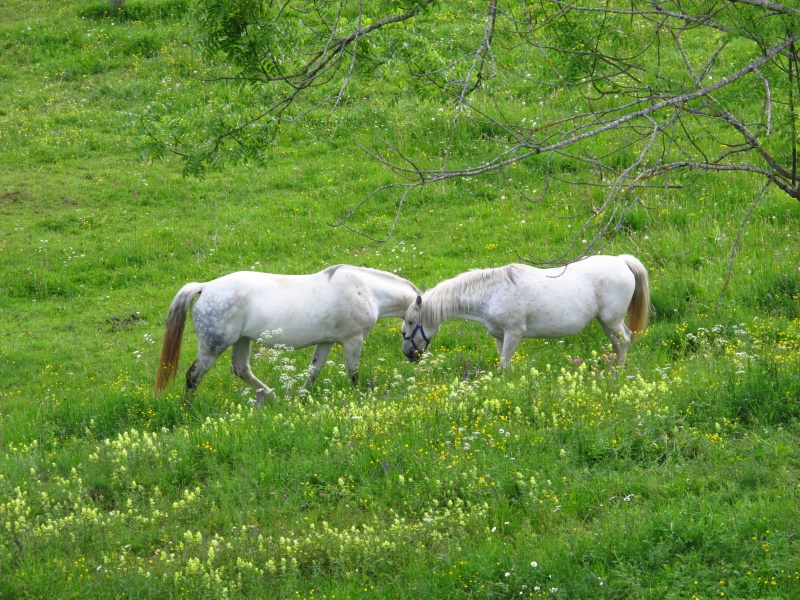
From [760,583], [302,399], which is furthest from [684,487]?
[302,399]

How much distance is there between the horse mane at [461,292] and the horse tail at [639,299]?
1.43 metres

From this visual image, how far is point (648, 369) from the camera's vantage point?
877 cm

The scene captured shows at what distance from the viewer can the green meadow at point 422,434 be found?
5.57 metres

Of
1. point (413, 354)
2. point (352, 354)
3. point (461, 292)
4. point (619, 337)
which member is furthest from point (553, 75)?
point (352, 354)

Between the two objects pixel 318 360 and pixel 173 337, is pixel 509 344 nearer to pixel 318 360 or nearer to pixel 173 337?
pixel 318 360

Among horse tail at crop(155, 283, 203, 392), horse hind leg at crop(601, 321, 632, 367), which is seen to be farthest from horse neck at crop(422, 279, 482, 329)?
horse tail at crop(155, 283, 203, 392)

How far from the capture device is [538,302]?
9.69 m

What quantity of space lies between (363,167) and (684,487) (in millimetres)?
12681

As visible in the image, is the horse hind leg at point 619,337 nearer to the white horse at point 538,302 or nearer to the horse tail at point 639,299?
the white horse at point 538,302

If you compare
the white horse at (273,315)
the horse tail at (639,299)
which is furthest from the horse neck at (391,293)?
the horse tail at (639,299)

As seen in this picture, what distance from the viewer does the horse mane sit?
32.3ft

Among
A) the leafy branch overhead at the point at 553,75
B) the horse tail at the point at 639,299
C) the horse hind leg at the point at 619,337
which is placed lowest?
the horse hind leg at the point at 619,337

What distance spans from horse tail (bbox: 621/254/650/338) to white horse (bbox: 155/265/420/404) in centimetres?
289

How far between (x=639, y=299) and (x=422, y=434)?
4.12m
